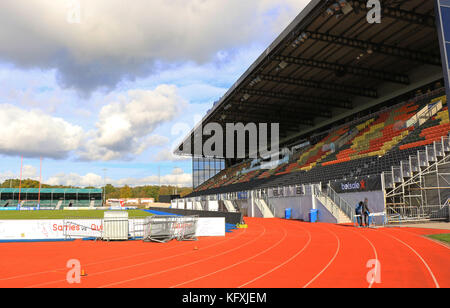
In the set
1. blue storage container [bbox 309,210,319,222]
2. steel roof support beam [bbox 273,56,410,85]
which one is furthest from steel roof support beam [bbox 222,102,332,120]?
blue storage container [bbox 309,210,319,222]

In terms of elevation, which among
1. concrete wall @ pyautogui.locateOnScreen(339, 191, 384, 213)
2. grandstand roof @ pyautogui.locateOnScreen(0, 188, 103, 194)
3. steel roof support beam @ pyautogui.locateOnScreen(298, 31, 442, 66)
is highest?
steel roof support beam @ pyautogui.locateOnScreen(298, 31, 442, 66)

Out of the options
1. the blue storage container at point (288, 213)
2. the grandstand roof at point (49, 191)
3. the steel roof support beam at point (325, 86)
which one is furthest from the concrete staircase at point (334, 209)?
the grandstand roof at point (49, 191)

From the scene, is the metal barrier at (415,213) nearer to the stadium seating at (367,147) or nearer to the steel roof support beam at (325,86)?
the stadium seating at (367,147)

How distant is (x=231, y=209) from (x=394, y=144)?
1894 cm

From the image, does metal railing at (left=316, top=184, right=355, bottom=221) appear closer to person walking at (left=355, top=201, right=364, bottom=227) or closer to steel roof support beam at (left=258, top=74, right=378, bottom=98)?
person walking at (left=355, top=201, right=364, bottom=227)

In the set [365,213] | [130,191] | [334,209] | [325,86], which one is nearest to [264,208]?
[334,209]

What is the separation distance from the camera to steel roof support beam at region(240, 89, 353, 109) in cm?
3995

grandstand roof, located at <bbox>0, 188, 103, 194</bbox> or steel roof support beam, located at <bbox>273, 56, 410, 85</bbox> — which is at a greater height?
steel roof support beam, located at <bbox>273, 56, 410, 85</bbox>

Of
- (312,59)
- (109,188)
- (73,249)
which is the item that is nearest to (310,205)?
(312,59)

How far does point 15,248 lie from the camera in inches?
577

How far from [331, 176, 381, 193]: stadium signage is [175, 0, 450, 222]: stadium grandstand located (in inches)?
2.7

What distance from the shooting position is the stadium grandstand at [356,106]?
21.0 meters

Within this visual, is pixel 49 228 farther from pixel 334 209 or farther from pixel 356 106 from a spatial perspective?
pixel 356 106

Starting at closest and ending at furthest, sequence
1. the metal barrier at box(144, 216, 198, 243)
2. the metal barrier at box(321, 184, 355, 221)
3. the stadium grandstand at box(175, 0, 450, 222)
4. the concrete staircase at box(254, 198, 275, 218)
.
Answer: the metal barrier at box(144, 216, 198, 243) → the stadium grandstand at box(175, 0, 450, 222) → the metal barrier at box(321, 184, 355, 221) → the concrete staircase at box(254, 198, 275, 218)
